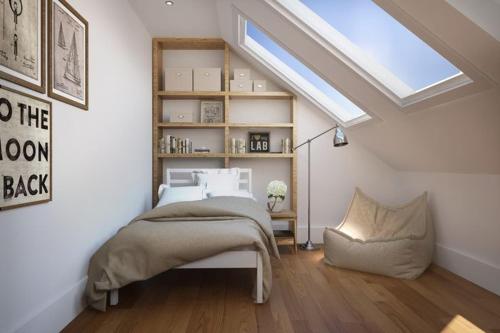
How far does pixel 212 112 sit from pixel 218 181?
0.96 m

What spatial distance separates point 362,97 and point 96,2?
87.7 inches

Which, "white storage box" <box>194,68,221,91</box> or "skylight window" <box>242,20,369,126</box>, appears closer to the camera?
"skylight window" <box>242,20,369,126</box>

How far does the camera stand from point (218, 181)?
3994mm

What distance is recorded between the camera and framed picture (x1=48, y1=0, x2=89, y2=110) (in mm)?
2039

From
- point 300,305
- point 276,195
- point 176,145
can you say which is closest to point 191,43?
point 176,145

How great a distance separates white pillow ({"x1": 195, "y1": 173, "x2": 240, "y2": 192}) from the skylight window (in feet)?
4.18

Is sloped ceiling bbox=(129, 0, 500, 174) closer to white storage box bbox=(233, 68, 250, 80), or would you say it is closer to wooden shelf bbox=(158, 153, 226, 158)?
white storage box bbox=(233, 68, 250, 80)

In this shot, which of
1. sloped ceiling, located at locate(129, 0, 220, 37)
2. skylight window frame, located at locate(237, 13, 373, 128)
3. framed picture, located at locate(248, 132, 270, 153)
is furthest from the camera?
framed picture, located at locate(248, 132, 270, 153)

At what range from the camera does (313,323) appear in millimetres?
2100

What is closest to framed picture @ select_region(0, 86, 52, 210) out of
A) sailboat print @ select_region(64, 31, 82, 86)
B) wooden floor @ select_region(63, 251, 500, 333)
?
sailboat print @ select_region(64, 31, 82, 86)

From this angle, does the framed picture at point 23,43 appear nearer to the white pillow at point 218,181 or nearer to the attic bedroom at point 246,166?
the attic bedroom at point 246,166

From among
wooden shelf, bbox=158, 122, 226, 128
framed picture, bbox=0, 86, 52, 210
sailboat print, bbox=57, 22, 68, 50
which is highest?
sailboat print, bbox=57, 22, 68, 50

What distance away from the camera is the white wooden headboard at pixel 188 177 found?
4.24m

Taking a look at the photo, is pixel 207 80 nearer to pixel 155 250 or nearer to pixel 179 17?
pixel 179 17
